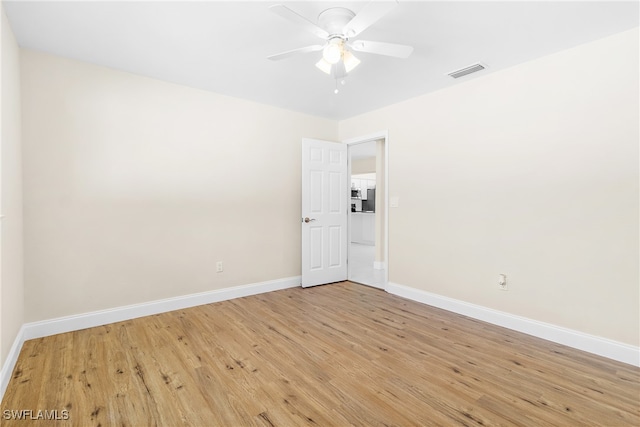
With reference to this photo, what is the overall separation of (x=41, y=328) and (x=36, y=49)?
95.3 inches

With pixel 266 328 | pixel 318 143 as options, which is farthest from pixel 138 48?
pixel 266 328

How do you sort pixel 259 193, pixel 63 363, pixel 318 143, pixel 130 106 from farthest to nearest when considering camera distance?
pixel 318 143, pixel 259 193, pixel 130 106, pixel 63 363

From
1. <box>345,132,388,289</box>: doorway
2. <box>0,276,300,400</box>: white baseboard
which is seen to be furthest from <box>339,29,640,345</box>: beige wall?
<box>0,276,300,400</box>: white baseboard

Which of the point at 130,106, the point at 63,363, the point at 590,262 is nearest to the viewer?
the point at 63,363

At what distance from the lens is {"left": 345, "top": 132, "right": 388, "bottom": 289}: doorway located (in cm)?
459

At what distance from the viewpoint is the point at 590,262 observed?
8.04 ft

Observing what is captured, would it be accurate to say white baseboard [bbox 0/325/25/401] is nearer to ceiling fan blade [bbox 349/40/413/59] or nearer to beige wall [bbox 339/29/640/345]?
ceiling fan blade [bbox 349/40/413/59]

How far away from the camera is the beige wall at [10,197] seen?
1.97 m

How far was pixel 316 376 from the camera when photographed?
6.81ft

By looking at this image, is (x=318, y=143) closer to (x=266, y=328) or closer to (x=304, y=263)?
(x=304, y=263)

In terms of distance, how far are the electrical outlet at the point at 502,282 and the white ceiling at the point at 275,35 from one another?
201cm

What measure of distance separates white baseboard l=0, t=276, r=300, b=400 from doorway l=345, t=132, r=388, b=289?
5.50ft

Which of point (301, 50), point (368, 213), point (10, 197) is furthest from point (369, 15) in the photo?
point (368, 213)
